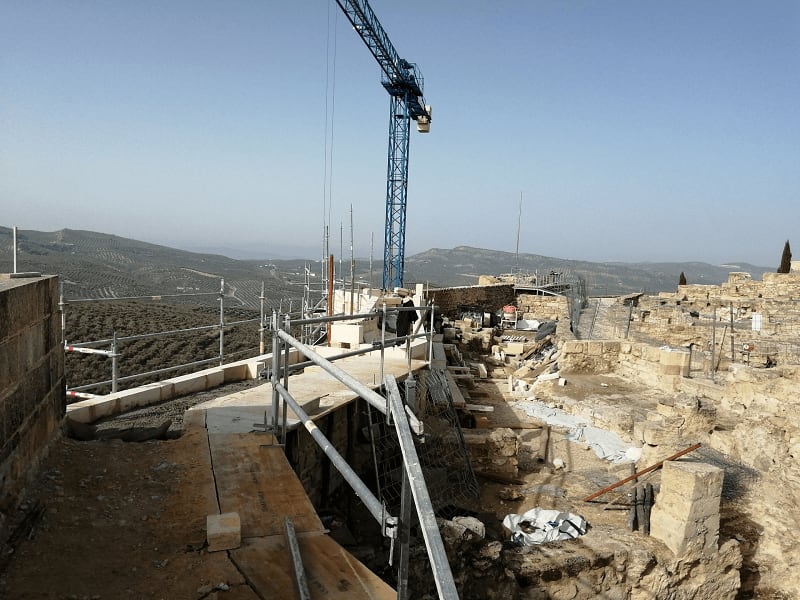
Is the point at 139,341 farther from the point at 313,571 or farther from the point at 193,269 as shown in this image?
the point at 193,269

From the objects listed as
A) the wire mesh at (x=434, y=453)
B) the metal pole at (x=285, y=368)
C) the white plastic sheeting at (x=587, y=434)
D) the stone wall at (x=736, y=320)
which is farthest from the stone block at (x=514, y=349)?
the metal pole at (x=285, y=368)

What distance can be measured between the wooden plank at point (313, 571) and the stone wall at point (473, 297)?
1816 cm

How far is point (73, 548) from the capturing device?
9.58ft

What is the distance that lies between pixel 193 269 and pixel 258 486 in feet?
183

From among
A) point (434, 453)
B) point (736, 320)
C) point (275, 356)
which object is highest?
point (275, 356)

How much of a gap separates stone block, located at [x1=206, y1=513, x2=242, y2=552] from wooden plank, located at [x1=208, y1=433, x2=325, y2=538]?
→ 0.14m

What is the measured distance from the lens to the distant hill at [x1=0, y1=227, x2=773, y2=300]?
34.9 metres

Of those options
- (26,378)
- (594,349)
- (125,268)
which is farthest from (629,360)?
(125,268)

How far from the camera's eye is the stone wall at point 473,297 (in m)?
23.1

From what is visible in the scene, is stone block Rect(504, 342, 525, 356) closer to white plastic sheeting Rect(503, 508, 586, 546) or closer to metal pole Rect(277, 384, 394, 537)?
white plastic sheeting Rect(503, 508, 586, 546)

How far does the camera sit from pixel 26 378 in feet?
11.4

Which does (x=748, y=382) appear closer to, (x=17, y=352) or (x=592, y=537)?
(x=592, y=537)

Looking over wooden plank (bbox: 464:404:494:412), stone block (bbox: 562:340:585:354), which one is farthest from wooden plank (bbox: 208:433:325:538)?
stone block (bbox: 562:340:585:354)

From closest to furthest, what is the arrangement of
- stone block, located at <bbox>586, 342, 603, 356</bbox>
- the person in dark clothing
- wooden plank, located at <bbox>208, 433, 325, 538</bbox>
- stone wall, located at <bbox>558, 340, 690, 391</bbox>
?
wooden plank, located at <bbox>208, 433, 325, 538</bbox>, stone wall, located at <bbox>558, 340, 690, 391</bbox>, stone block, located at <bbox>586, 342, 603, 356</bbox>, the person in dark clothing
